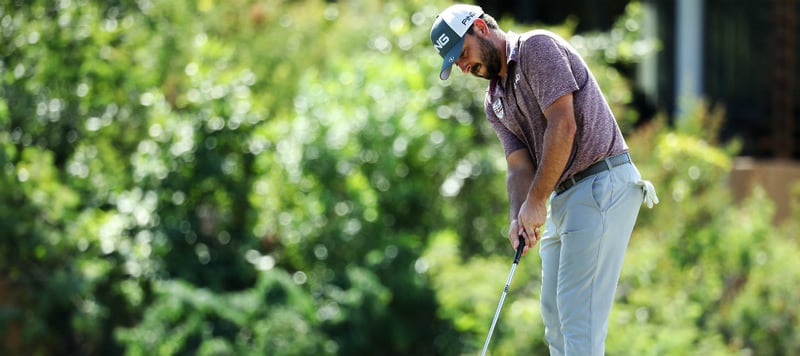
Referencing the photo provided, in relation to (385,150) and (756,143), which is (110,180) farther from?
(756,143)

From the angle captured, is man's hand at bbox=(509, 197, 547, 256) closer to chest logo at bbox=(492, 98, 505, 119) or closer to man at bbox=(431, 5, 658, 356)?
man at bbox=(431, 5, 658, 356)

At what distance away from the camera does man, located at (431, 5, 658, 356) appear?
4.39 meters

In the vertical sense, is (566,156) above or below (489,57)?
below

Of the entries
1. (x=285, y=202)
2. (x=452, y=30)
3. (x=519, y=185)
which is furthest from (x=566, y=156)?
(x=285, y=202)

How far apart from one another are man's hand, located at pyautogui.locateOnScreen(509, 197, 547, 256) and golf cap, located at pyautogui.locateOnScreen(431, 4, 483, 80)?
61 centimetres

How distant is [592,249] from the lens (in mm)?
4551

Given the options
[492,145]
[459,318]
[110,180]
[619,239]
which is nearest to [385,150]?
[492,145]

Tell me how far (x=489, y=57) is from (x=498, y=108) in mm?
241

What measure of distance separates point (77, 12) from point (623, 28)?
15.7 ft

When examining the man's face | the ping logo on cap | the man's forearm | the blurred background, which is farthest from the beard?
the blurred background

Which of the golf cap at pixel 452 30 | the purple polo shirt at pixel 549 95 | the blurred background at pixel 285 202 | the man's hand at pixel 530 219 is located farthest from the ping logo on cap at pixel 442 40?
the blurred background at pixel 285 202

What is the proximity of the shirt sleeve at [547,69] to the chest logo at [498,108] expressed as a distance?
0.27 meters

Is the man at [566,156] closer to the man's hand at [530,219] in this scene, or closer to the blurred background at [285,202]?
the man's hand at [530,219]

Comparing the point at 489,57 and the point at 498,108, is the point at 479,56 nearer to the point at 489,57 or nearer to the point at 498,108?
the point at 489,57
